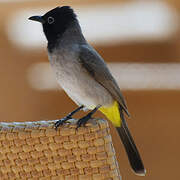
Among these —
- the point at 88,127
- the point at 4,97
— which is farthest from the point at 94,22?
the point at 88,127

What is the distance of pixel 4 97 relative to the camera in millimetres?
4168

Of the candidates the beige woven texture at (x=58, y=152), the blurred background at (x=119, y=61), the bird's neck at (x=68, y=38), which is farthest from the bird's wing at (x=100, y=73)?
the blurred background at (x=119, y=61)

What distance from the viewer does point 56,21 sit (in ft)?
7.09

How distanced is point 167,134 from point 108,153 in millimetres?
2887

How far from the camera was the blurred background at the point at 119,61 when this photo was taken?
3.93 meters

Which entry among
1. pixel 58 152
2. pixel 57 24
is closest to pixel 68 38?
pixel 57 24

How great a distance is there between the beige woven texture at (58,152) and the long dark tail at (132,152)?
1.92 ft

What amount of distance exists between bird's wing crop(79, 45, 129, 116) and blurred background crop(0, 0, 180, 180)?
1860mm

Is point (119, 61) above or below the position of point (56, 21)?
below

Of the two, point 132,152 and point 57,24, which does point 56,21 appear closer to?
point 57,24

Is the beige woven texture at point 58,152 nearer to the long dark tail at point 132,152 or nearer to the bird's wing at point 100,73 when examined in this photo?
the long dark tail at point 132,152

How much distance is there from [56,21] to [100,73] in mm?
345

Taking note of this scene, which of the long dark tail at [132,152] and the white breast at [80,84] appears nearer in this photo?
the long dark tail at [132,152]

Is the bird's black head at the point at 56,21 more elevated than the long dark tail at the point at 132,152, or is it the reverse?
the bird's black head at the point at 56,21
